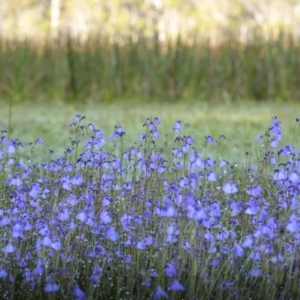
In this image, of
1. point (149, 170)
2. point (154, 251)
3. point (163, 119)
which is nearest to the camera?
point (154, 251)

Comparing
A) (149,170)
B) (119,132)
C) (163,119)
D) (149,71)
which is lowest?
(149,170)

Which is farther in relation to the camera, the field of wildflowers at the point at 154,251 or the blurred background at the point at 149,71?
the blurred background at the point at 149,71

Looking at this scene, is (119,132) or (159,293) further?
(119,132)

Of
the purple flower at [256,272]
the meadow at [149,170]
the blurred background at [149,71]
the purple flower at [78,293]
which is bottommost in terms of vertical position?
the purple flower at [78,293]

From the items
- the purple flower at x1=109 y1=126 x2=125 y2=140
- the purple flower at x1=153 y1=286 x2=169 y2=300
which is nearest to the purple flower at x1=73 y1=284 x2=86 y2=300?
the purple flower at x1=153 y1=286 x2=169 y2=300

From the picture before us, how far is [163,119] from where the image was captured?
8.77 metres

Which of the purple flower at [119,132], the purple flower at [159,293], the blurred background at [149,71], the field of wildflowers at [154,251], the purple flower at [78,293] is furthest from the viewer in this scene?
the blurred background at [149,71]

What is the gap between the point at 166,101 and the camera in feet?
38.3

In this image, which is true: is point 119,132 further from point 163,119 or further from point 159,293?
point 163,119

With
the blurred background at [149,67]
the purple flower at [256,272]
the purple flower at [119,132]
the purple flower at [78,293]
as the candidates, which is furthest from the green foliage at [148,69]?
the purple flower at [78,293]

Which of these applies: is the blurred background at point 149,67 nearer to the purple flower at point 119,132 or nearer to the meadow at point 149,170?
the meadow at point 149,170

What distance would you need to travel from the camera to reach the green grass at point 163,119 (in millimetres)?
6973

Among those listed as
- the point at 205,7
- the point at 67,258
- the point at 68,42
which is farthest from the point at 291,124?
the point at 205,7


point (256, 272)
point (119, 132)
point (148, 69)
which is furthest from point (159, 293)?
point (148, 69)
